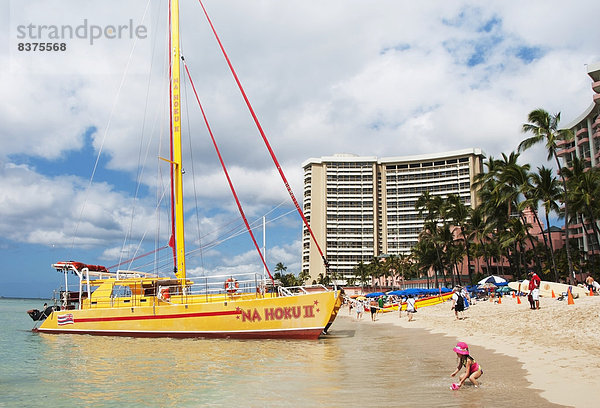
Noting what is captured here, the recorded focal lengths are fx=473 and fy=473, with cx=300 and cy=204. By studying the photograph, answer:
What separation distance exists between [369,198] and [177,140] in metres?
109

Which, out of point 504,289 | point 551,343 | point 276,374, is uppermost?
point 276,374

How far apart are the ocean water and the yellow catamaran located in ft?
2.72

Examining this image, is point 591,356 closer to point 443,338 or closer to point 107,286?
point 443,338

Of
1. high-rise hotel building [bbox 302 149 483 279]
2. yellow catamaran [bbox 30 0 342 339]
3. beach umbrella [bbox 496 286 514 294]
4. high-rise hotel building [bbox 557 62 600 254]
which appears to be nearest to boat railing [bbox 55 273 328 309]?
yellow catamaran [bbox 30 0 342 339]

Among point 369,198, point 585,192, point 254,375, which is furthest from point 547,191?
point 369,198

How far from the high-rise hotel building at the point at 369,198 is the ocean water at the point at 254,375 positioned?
105461mm

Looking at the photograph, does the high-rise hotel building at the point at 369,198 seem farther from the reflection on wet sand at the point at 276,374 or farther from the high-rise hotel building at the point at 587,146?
the reflection on wet sand at the point at 276,374

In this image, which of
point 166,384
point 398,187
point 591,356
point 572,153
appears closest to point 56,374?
point 166,384

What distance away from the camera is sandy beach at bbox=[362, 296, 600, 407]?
29.5 feet

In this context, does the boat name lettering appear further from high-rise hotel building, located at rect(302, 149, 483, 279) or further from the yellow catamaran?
high-rise hotel building, located at rect(302, 149, 483, 279)

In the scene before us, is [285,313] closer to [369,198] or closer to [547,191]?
[547,191]

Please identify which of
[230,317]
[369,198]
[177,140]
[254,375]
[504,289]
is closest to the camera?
[254,375]

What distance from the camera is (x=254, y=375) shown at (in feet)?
39.4

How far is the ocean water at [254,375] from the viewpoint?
9168mm
